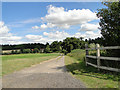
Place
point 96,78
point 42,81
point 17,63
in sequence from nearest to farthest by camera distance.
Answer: point 42,81 → point 96,78 → point 17,63

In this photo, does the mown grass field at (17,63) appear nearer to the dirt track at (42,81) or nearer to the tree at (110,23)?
the dirt track at (42,81)

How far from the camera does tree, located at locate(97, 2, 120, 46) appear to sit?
705cm

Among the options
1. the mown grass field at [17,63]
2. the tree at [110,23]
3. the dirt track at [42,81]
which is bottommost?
the mown grass field at [17,63]

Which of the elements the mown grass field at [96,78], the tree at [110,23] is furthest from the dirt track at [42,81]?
the tree at [110,23]

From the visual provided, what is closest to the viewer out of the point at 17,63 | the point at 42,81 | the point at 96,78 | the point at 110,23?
the point at 42,81

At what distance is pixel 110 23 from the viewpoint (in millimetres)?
7547

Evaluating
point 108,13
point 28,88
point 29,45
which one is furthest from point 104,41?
point 29,45

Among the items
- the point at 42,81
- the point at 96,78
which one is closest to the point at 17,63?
the point at 42,81

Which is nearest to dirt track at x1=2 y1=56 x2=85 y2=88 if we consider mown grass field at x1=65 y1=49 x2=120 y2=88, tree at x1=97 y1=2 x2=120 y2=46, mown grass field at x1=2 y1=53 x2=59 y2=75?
mown grass field at x1=65 y1=49 x2=120 y2=88

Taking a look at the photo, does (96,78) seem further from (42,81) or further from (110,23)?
(110,23)

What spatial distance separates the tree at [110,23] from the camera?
705cm

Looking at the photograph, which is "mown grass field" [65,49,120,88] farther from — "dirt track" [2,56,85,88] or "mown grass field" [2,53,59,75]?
"mown grass field" [2,53,59,75]

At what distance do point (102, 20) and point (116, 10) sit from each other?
128 cm

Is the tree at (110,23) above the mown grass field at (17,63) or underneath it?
above
